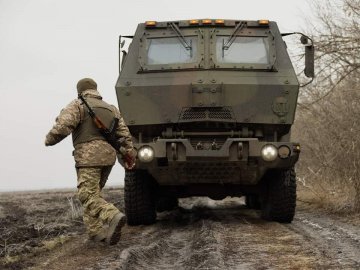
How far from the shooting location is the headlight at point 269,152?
22.4ft

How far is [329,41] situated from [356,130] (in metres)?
3.40

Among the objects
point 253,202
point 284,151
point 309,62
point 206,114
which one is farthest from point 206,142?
point 253,202

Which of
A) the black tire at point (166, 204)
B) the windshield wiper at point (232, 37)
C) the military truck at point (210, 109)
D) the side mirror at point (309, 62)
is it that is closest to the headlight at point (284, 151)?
the military truck at point (210, 109)

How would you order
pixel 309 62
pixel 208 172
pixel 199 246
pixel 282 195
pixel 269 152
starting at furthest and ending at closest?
1. pixel 309 62
2. pixel 282 195
3. pixel 208 172
4. pixel 269 152
5. pixel 199 246

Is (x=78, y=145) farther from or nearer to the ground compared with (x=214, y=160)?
farther from the ground

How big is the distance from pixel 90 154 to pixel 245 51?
9.14ft

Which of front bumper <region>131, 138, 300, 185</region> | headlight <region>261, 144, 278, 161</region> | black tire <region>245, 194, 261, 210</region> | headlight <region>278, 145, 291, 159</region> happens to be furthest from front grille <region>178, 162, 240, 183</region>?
black tire <region>245, 194, 261, 210</region>

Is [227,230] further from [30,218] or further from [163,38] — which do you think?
[30,218]

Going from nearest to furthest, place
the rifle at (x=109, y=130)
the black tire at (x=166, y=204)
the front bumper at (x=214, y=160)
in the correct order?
1. the rifle at (x=109, y=130)
2. the front bumper at (x=214, y=160)
3. the black tire at (x=166, y=204)

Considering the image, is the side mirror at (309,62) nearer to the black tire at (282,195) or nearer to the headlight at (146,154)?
the black tire at (282,195)

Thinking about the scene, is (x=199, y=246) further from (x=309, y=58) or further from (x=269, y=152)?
(x=309, y=58)

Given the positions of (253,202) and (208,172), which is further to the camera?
(253,202)

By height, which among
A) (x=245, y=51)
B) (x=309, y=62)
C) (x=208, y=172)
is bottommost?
(x=208, y=172)

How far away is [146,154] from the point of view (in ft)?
22.6
